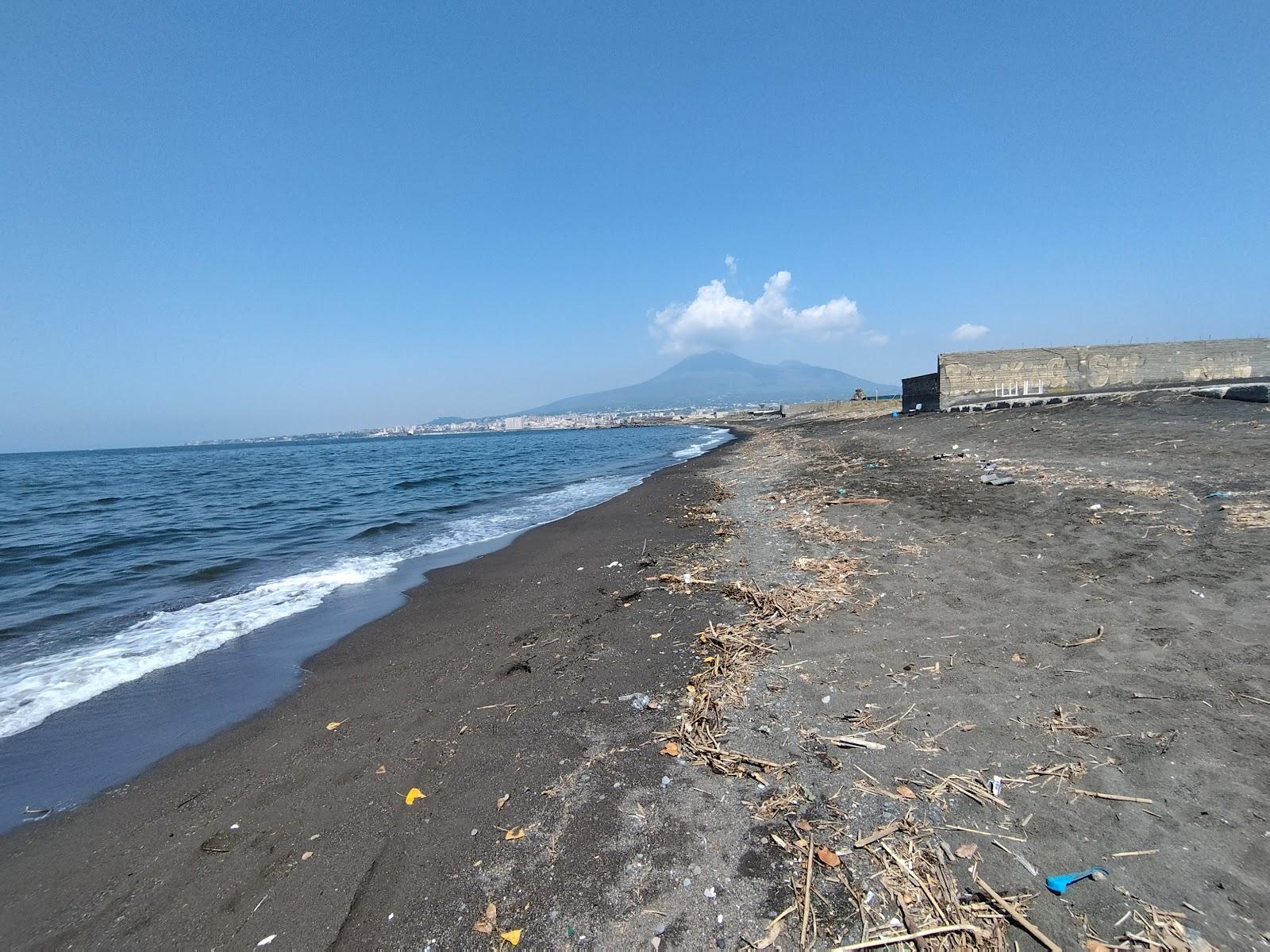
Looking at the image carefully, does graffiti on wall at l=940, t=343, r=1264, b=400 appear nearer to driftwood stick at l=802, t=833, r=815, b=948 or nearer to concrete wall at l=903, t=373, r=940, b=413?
concrete wall at l=903, t=373, r=940, b=413

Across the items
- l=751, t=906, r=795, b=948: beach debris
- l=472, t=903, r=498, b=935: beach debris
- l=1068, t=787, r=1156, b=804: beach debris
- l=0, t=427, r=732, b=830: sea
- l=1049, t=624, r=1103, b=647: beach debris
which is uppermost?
l=1049, t=624, r=1103, b=647: beach debris

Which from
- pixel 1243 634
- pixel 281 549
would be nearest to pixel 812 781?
pixel 1243 634

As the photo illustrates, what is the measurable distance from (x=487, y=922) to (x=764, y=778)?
5.68ft

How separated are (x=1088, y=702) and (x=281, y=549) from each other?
15.0m

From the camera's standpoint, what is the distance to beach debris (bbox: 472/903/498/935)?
2.44 metres

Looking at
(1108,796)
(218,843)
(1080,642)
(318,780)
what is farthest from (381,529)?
(1108,796)

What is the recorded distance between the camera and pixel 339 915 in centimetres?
265

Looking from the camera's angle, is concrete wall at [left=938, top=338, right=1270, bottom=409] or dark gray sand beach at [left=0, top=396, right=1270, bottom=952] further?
concrete wall at [left=938, top=338, right=1270, bottom=409]

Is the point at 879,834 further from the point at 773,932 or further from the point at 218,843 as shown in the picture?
the point at 218,843

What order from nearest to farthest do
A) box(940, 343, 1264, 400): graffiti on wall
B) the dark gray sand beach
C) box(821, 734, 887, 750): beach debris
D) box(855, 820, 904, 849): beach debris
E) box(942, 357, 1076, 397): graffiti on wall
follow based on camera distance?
the dark gray sand beach, box(855, 820, 904, 849): beach debris, box(821, 734, 887, 750): beach debris, box(940, 343, 1264, 400): graffiti on wall, box(942, 357, 1076, 397): graffiti on wall

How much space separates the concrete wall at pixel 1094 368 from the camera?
22297mm

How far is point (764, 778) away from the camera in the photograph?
3.18 metres

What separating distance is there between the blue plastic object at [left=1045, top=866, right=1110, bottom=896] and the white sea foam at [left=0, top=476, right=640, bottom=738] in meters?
8.56

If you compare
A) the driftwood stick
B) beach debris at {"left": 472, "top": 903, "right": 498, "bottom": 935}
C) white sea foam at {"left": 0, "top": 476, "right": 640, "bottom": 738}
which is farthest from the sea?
the driftwood stick
